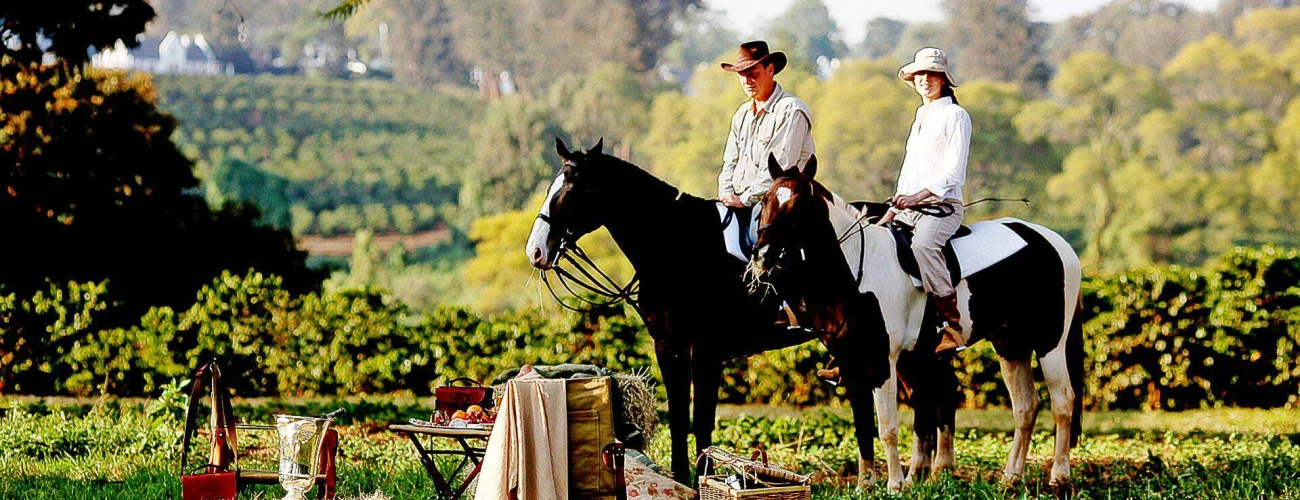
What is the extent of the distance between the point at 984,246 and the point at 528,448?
10.3 ft

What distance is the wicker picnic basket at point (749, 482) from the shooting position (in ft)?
20.4

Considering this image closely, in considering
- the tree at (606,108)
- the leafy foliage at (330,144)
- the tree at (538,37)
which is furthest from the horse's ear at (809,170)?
the tree at (538,37)

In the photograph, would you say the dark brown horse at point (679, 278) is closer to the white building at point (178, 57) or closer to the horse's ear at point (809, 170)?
the horse's ear at point (809, 170)

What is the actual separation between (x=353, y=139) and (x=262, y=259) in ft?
212

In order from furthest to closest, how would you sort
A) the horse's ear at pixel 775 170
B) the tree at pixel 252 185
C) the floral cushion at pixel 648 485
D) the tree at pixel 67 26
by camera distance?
the tree at pixel 252 185 → the tree at pixel 67 26 → the horse's ear at pixel 775 170 → the floral cushion at pixel 648 485

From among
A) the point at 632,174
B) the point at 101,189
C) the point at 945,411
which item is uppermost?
the point at 101,189

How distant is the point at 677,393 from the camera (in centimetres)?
758

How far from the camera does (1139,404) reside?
38.0ft

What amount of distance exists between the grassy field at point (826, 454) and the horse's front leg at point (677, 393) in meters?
0.88

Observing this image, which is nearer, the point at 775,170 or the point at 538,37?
the point at 775,170

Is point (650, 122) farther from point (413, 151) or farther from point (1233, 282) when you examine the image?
point (1233, 282)

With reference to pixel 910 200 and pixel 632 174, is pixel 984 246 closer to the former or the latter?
pixel 910 200

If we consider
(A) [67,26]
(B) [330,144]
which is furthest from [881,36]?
(A) [67,26]

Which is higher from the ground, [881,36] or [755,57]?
[881,36]
